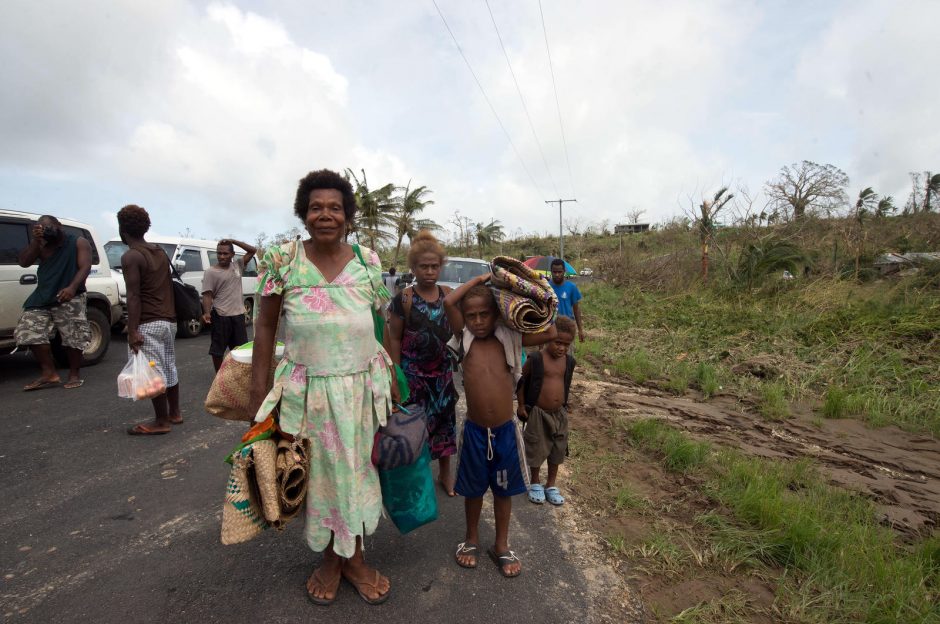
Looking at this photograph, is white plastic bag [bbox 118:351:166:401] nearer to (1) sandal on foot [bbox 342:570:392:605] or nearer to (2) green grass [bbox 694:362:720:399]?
(1) sandal on foot [bbox 342:570:392:605]

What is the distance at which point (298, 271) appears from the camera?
197 centimetres

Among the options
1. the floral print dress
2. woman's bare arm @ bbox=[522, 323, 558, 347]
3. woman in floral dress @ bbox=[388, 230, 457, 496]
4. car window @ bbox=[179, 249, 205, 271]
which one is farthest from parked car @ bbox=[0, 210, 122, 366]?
woman's bare arm @ bbox=[522, 323, 558, 347]

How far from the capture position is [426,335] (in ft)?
9.83

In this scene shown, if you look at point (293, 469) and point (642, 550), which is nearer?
point (293, 469)

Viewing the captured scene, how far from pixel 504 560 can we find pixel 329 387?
1.33m

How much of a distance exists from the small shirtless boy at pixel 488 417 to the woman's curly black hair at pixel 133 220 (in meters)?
3.06

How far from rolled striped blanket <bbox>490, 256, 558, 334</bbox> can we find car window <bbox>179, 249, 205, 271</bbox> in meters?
8.77

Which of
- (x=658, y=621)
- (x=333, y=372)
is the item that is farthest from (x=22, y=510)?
(x=658, y=621)

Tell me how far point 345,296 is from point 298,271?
221 mm

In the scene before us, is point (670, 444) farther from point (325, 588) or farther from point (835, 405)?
point (325, 588)

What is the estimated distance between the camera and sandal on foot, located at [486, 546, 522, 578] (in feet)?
7.78

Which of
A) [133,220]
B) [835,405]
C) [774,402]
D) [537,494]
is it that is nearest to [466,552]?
[537,494]

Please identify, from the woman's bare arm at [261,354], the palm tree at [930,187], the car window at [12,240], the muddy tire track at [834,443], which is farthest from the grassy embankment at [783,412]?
the palm tree at [930,187]

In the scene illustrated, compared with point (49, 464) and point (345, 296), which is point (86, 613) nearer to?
point (345, 296)
